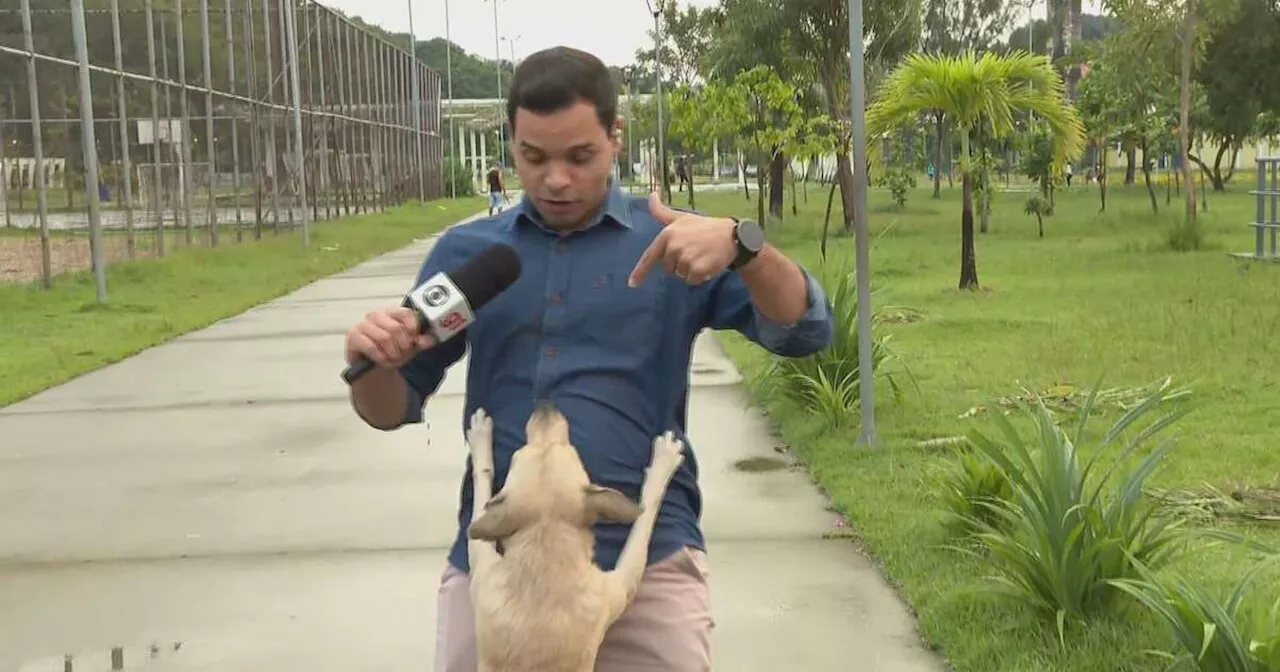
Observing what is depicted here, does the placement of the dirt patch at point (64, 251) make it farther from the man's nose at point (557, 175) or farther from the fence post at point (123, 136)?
the man's nose at point (557, 175)

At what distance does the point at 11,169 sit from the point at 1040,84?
13853 millimetres

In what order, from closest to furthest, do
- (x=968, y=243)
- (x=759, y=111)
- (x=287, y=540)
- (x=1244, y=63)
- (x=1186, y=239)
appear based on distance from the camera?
1. (x=287, y=540)
2. (x=968, y=243)
3. (x=1186, y=239)
4. (x=759, y=111)
5. (x=1244, y=63)

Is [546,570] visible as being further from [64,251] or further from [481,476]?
[64,251]

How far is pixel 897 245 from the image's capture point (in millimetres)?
23641

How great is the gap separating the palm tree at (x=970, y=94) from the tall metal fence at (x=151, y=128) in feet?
29.6

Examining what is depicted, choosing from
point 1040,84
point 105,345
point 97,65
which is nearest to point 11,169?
point 97,65

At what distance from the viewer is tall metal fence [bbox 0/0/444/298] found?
18.1m

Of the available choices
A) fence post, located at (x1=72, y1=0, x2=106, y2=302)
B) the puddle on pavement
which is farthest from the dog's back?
fence post, located at (x1=72, y1=0, x2=106, y2=302)

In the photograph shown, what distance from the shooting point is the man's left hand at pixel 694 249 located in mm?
2021

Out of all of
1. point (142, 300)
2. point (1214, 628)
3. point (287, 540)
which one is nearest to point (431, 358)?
point (1214, 628)

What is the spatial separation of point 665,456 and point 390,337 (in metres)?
0.48

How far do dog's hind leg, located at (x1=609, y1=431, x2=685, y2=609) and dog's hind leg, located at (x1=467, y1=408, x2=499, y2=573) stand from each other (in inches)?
7.7

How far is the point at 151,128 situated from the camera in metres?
22.0

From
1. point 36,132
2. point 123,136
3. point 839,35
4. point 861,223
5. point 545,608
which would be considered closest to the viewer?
point 545,608
